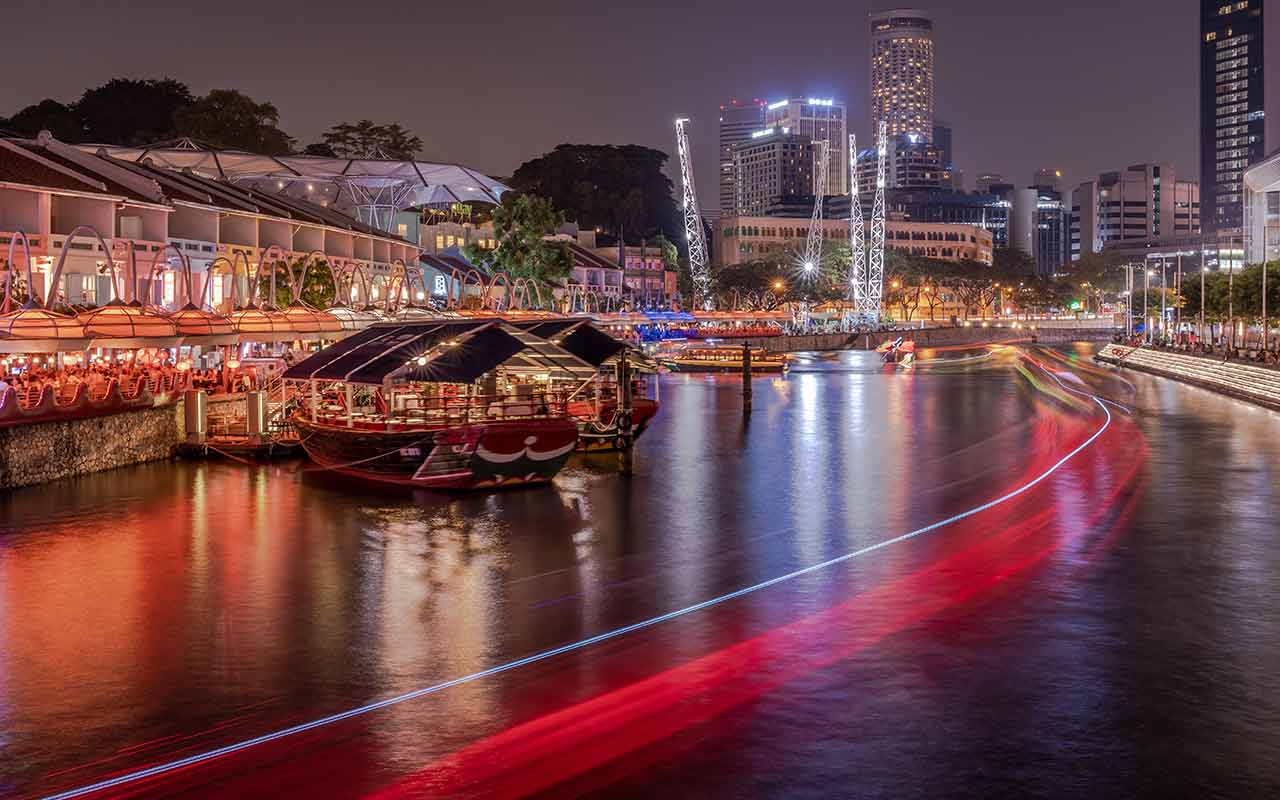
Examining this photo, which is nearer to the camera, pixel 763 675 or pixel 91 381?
pixel 763 675

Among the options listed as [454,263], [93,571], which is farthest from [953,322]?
[93,571]

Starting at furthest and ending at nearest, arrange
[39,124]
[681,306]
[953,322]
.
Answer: [953,322] → [681,306] → [39,124]

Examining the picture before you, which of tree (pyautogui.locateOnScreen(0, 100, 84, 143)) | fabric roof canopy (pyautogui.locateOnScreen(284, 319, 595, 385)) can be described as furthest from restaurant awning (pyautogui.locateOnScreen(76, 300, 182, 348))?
tree (pyautogui.locateOnScreen(0, 100, 84, 143))

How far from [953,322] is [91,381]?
168156 mm

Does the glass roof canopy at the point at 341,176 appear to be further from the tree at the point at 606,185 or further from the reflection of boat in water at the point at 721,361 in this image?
the tree at the point at 606,185

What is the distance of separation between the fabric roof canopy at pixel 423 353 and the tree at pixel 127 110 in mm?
86166

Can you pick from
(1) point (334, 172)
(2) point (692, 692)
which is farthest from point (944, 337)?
(2) point (692, 692)

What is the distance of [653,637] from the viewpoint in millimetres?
16031

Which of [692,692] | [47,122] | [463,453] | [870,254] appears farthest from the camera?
[870,254]

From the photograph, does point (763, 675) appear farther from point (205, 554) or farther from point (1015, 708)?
point (205, 554)

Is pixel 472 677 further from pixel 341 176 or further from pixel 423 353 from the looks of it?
pixel 341 176

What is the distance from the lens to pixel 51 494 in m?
29.2

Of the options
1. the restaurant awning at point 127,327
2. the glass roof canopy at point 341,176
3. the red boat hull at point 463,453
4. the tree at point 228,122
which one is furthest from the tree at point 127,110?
the red boat hull at point 463,453

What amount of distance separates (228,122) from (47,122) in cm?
1456
